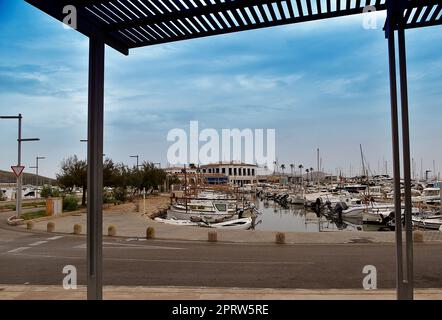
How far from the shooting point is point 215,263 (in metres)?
12.7

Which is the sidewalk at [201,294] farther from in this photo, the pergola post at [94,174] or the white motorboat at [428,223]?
the white motorboat at [428,223]

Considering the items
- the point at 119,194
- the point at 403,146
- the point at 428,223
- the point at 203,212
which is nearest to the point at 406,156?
the point at 403,146

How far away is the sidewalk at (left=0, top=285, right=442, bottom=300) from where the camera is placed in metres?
7.32

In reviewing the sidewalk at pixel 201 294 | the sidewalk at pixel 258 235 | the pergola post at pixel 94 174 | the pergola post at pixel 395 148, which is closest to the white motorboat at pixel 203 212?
the sidewalk at pixel 258 235

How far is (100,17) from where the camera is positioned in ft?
15.2

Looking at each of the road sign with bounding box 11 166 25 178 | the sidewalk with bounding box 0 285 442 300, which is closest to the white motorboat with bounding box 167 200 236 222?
the road sign with bounding box 11 166 25 178

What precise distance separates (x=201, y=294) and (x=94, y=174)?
4009 millimetres

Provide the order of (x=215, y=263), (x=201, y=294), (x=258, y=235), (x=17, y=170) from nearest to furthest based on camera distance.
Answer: (x=201, y=294) < (x=215, y=263) < (x=258, y=235) < (x=17, y=170)

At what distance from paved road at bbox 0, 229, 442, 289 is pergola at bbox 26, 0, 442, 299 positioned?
5.31 m

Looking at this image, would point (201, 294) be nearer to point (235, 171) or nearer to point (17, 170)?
point (17, 170)

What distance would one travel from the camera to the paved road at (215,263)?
10125 mm
